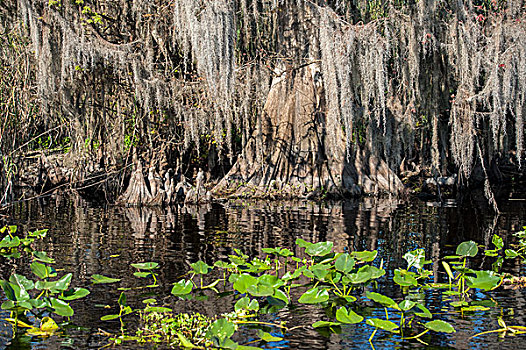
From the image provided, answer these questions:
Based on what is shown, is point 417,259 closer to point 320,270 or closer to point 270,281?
point 320,270

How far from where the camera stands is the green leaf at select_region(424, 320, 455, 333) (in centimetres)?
453

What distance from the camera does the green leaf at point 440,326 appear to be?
178 inches

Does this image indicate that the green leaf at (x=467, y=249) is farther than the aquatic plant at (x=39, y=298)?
Yes

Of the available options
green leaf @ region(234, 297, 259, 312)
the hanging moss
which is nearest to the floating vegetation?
green leaf @ region(234, 297, 259, 312)

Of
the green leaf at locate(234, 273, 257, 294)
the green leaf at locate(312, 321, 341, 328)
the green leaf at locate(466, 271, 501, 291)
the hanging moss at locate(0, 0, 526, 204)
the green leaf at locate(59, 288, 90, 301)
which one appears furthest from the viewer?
the hanging moss at locate(0, 0, 526, 204)

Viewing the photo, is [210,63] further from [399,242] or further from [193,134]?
[399,242]

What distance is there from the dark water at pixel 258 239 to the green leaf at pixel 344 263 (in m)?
0.37

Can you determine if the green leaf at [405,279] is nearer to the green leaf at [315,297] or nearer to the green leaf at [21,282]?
the green leaf at [315,297]

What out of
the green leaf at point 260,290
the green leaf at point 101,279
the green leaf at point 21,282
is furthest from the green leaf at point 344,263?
the green leaf at point 21,282

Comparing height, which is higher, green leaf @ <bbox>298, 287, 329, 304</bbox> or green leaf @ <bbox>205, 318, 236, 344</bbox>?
green leaf @ <bbox>298, 287, 329, 304</bbox>

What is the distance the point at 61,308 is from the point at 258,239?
421 cm

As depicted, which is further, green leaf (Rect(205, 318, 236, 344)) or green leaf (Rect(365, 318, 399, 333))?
green leaf (Rect(365, 318, 399, 333))

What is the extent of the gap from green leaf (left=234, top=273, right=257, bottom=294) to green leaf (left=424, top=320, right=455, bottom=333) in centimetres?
139

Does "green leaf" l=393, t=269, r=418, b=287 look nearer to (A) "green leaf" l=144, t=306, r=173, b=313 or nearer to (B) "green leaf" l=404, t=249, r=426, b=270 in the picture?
(B) "green leaf" l=404, t=249, r=426, b=270
